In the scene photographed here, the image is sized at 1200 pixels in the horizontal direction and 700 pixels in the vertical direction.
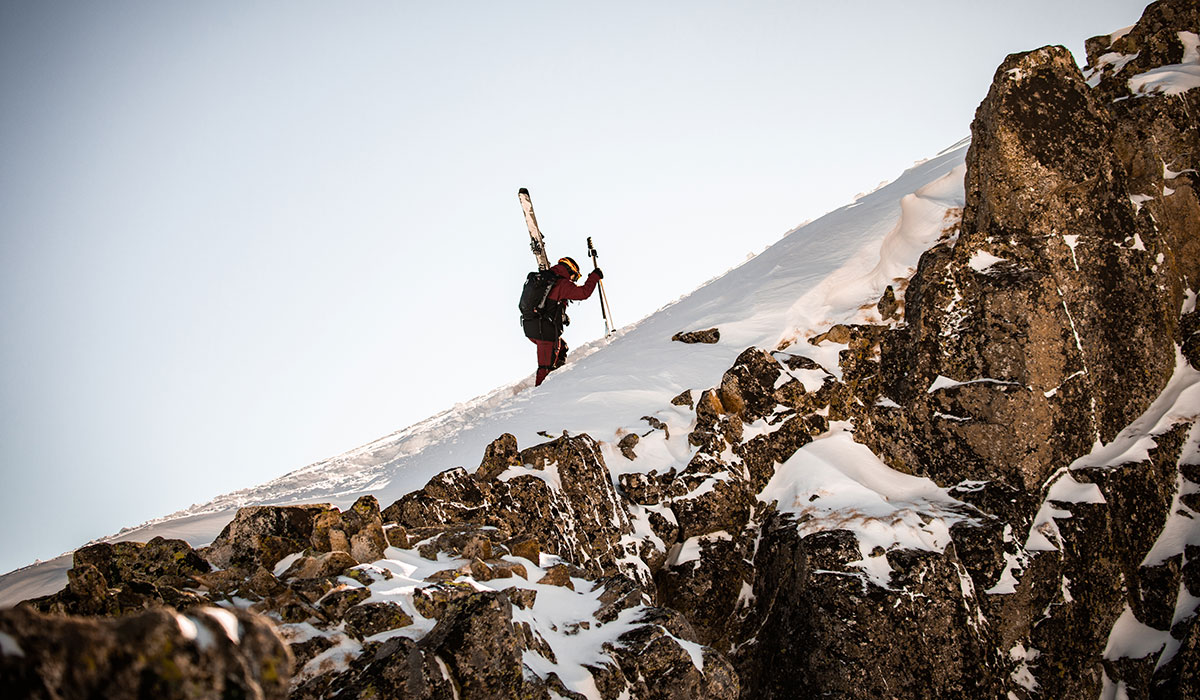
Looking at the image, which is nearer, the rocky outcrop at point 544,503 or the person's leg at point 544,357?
the rocky outcrop at point 544,503

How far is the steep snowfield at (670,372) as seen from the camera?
11695 mm

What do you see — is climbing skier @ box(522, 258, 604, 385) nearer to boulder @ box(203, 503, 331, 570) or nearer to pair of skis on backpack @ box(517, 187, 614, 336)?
pair of skis on backpack @ box(517, 187, 614, 336)

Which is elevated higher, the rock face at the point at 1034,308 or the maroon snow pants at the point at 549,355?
the maroon snow pants at the point at 549,355

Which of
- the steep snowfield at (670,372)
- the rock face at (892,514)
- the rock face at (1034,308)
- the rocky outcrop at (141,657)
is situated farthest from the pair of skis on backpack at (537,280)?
the rocky outcrop at (141,657)

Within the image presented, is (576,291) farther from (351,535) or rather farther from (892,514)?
(351,535)

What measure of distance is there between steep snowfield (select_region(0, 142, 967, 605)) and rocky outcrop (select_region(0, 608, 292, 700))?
8.01 m

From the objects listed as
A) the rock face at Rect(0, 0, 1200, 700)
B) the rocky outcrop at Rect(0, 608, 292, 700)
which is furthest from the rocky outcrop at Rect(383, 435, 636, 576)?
the rocky outcrop at Rect(0, 608, 292, 700)

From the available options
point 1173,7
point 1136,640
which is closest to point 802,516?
point 1136,640

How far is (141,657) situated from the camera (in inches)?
89.9

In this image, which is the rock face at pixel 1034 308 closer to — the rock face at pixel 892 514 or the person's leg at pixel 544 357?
the rock face at pixel 892 514

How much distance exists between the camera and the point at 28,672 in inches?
81.9

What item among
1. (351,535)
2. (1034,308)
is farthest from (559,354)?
(1034,308)

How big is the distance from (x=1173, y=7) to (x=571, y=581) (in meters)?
16.7

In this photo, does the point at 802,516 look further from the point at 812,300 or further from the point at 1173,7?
the point at 1173,7
